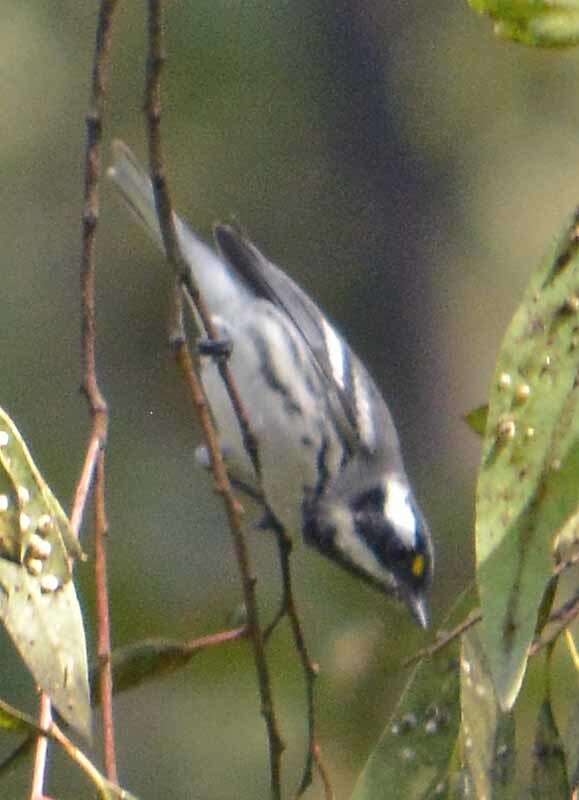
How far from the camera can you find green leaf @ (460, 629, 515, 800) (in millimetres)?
1109

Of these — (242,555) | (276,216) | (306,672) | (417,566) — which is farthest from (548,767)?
(276,216)

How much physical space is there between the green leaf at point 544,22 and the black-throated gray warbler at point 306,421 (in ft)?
4.16

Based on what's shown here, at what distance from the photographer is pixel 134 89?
4.43 meters

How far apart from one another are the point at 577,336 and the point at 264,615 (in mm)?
2107

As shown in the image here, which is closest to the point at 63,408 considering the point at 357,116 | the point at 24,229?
the point at 24,229

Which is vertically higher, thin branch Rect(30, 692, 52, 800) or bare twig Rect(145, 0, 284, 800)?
bare twig Rect(145, 0, 284, 800)

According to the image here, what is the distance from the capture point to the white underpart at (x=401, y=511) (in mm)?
2324

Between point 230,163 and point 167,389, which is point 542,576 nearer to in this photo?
point 167,389

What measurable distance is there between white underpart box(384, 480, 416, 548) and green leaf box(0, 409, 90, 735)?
4.33 ft

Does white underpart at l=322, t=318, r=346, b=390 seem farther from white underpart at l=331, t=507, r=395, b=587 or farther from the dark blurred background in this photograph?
the dark blurred background

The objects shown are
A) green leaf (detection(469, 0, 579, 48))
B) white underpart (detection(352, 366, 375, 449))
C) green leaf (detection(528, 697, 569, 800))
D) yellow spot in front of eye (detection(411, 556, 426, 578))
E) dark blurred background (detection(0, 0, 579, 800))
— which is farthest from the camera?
dark blurred background (detection(0, 0, 579, 800))

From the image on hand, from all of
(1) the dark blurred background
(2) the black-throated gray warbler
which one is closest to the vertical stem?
(2) the black-throated gray warbler

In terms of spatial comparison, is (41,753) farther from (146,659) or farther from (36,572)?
(146,659)

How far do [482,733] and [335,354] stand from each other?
4.91ft
